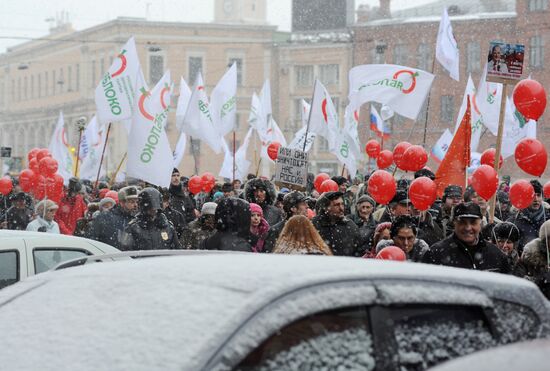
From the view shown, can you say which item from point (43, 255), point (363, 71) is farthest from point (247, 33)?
point (43, 255)

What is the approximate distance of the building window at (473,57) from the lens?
5950 cm

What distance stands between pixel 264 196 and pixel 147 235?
2175 mm

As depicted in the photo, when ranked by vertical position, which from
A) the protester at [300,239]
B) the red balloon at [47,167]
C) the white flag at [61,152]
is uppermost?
the protester at [300,239]

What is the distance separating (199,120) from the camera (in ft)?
64.8

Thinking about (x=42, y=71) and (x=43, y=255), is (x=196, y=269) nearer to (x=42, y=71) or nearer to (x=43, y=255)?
(x=43, y=255)

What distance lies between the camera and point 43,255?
280 inches

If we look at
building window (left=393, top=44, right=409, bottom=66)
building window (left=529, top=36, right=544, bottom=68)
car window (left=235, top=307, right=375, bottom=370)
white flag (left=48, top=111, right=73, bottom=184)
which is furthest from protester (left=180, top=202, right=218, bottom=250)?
building window (left=393, top=44, right=409, bottom=66)

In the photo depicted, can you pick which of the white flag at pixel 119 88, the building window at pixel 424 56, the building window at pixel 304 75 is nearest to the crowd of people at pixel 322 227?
the white flag at pixel 119 88

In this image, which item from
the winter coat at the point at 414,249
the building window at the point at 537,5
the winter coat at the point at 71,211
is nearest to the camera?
the winter coat at the point at 414,249

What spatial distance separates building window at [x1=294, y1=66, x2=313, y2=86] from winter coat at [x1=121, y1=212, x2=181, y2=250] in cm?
5702

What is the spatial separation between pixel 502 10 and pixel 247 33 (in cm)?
1717

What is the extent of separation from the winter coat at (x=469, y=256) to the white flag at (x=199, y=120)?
40.8 feet

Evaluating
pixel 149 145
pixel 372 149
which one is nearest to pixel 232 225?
pixel 149 145

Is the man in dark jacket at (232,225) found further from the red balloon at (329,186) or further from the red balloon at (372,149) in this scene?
the red balloon at (372,149)
